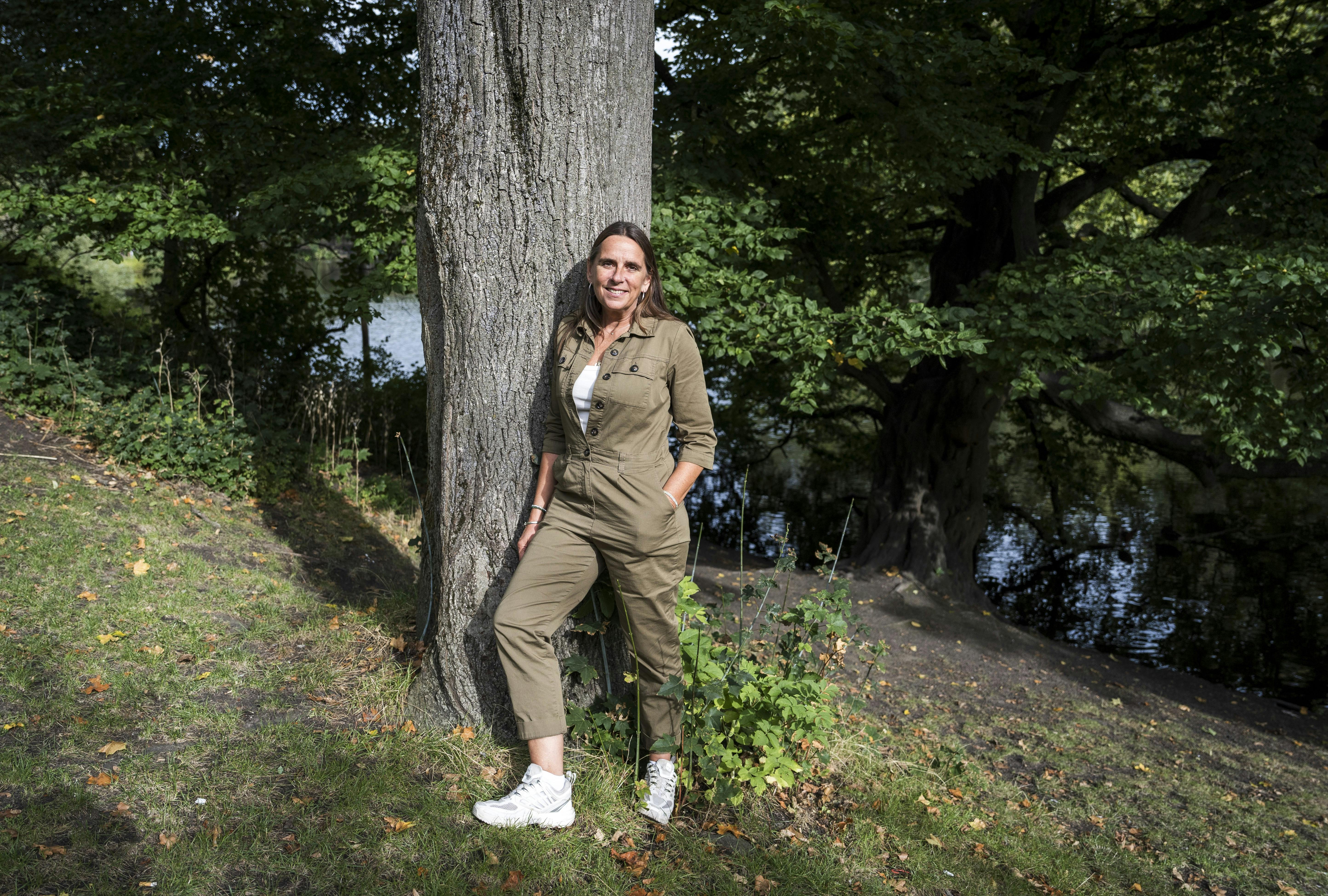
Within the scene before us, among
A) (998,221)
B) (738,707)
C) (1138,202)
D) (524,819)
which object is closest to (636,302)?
(738,707)

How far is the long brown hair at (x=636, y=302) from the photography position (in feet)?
10.1

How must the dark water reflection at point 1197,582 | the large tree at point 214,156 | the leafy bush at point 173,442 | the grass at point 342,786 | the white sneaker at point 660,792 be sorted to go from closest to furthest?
1. the grass at point 342,786
2. the white sneaker at point 660,792
3. the leafy bush at point 173,442
4. the large tree at point 214,156
5. the dark water reflection at point 1197,582

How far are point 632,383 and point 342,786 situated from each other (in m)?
1.80

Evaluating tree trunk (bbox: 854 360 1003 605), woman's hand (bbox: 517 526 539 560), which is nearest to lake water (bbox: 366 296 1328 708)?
tree trunk (bbox: 854 360 1003 605)

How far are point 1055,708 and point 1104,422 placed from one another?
13.3 ft

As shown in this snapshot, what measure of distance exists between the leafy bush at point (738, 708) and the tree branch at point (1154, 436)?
6898 millimetres

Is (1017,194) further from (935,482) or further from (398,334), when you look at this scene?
(398,334)

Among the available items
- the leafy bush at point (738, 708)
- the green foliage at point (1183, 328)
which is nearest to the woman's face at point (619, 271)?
the leafy bush at point (738, 708)

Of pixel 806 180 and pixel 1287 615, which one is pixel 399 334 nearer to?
pixel 806 180

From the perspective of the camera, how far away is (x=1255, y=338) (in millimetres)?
6199

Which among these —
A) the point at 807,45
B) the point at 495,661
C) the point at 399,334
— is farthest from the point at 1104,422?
the point at 399,334

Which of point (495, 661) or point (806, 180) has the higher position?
point (806, 180)

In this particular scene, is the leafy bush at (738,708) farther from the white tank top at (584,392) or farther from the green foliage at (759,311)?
the green foliage at (759,311)

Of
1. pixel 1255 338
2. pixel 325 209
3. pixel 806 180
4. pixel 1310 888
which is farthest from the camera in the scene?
pixel 806 180
